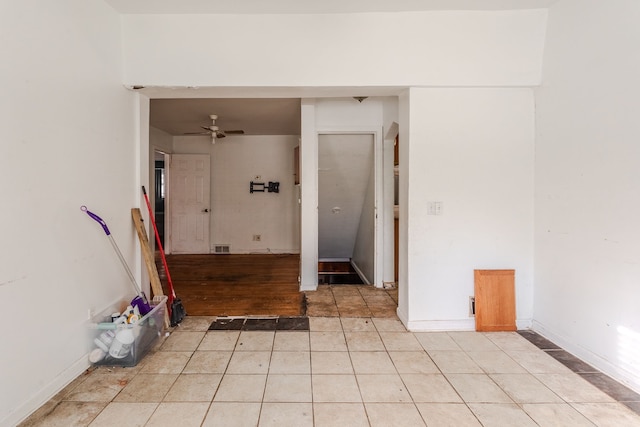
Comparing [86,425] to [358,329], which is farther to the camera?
[358,329]

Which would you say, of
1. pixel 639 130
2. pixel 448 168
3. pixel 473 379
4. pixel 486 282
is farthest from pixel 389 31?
pixel 473 379

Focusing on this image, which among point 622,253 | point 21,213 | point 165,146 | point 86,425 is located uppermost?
point 165,146

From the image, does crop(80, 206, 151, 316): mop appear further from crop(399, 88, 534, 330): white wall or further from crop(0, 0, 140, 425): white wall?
crop(399, 88, 534, 330): white wall

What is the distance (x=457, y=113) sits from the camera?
265cm

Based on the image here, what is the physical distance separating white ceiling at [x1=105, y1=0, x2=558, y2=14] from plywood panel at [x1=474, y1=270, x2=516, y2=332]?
7.18 ft

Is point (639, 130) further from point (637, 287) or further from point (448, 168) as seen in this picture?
point (448, 168)

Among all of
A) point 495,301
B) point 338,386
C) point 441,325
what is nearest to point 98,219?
point 338,386

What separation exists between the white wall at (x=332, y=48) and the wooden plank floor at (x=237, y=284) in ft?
7.06

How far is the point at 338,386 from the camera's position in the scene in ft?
6.22

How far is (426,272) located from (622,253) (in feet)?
4.12

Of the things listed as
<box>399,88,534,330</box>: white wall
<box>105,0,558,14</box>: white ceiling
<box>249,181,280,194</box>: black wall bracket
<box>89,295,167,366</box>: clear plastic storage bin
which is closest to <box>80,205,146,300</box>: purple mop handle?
<box>89,295,167,366</box>: clear plastic storage bin

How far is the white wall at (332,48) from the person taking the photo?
102 inches

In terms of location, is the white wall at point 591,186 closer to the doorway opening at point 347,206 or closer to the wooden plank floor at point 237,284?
the doorway opening at point 347,206

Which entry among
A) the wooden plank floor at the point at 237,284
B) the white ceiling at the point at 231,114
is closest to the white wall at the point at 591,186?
the wooden plank floor at the point at 237,284
